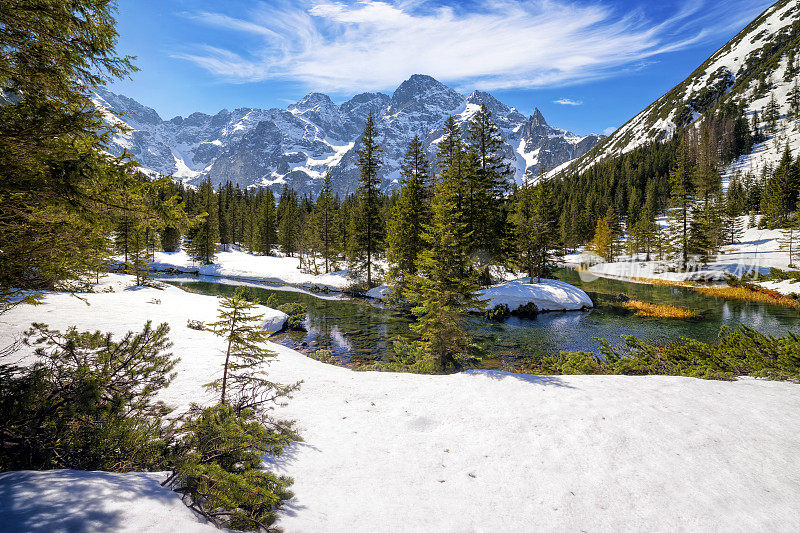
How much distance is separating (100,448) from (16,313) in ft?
40.9

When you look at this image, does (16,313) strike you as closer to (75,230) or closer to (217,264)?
(75,230)

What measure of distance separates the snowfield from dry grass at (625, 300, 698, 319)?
1808 centimetres

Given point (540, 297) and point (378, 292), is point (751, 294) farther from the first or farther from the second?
point (378, 292)

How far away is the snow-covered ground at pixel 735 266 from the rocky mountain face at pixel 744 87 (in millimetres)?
65716

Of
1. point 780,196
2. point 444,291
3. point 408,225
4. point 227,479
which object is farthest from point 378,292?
point 780,196

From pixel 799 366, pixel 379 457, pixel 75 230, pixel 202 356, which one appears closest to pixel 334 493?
pixel 379 457

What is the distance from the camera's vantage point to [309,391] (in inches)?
302

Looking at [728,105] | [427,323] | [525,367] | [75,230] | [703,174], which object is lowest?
[525,367]

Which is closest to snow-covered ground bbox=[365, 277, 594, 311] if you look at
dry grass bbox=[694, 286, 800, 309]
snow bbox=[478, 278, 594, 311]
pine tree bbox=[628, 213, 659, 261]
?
snow bbox=[478, 278, 594, 311]

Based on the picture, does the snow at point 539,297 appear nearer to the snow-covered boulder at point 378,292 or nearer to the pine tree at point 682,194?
the snow-covered boulder at point 378,292

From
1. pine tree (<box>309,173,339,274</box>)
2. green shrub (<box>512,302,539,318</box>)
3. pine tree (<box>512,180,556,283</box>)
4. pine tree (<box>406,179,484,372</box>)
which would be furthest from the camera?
pine tree (<box>309,173,339,274</box>)

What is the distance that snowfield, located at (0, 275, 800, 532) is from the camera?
2.81 meters

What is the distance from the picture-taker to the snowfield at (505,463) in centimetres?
281

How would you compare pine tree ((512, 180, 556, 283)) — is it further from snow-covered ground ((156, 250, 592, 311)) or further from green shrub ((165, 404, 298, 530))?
green shrub ((165, 404, 298, 530))
